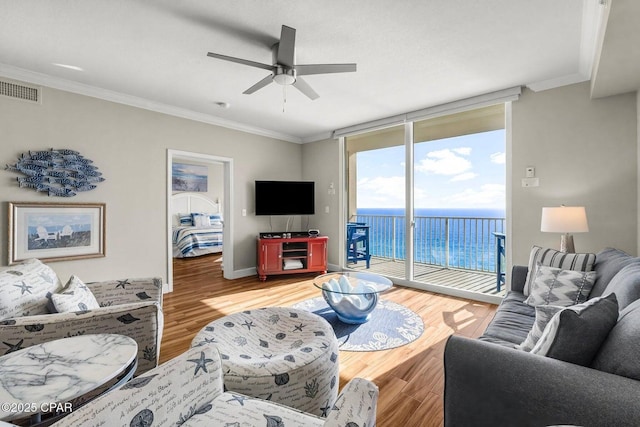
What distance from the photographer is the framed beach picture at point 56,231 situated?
8.95ft

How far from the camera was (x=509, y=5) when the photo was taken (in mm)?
1849

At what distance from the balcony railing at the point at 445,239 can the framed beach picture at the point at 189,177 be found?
4.69 meters

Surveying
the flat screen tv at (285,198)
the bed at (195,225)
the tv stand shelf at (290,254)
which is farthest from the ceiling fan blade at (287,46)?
the bed at (195,225)

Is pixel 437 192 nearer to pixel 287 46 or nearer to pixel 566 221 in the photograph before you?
pixel 566 221

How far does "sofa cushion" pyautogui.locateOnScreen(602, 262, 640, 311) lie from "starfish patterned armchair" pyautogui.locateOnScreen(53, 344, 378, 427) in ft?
4.45

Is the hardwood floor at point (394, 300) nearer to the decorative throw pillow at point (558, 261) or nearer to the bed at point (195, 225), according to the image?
the decorative throw pillow at point (558, 261)

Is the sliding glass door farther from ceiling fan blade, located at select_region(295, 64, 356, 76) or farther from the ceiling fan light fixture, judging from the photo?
the ceiling fan light fixture

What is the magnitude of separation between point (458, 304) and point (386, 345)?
1.48 meters

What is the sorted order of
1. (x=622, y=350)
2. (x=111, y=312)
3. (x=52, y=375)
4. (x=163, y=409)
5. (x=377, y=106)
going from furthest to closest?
(x=377, y=106) < (x=111, y=312) < (x=52, y=375) < (x=622, y=350) < (x=163, y=409)

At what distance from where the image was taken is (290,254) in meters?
4.72

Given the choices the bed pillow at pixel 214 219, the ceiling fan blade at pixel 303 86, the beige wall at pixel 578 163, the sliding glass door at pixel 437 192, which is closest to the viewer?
the ceiling fan blade at pixel 303 86

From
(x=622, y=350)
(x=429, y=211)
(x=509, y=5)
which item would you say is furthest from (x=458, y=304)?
(x=509, y=5)

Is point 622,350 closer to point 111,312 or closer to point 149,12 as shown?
point 111,312

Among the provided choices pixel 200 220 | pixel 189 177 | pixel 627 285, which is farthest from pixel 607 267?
pixel 189 177
